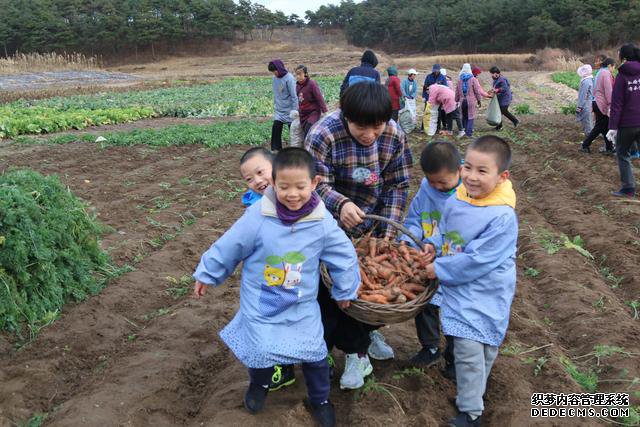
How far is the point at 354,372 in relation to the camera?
337 cm

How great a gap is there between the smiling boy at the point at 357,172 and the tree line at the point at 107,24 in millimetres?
63834

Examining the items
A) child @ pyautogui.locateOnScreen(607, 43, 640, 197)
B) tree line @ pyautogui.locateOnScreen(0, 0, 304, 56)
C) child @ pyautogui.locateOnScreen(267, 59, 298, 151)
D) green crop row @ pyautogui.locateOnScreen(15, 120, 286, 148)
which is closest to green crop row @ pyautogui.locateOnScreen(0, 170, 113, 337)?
child @ pyautogui.locateOnScreen(267, 59, 298, 151)

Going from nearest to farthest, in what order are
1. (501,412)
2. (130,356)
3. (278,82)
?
1. (501,412)
2. (130,356)
3. (278,82)

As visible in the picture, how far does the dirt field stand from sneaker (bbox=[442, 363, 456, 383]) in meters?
0.06

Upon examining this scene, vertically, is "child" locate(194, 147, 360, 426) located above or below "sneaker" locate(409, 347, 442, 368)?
above

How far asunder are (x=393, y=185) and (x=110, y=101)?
20780mm

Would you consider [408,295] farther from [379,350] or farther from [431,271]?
[379,350]

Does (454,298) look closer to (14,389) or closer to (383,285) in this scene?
(383,285)

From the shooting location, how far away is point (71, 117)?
15695 millimetres

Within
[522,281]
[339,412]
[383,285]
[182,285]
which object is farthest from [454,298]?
[182,285]

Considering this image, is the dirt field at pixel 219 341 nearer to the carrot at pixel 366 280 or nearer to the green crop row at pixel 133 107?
the carrot at pixel 366 280

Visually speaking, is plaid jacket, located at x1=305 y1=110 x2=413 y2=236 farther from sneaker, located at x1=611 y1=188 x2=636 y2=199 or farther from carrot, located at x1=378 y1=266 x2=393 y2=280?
sneaker, located at x1=611 y1=188 x2=636 y2=199

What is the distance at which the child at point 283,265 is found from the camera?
276 centimetres

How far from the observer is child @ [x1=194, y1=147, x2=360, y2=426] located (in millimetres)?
2760
